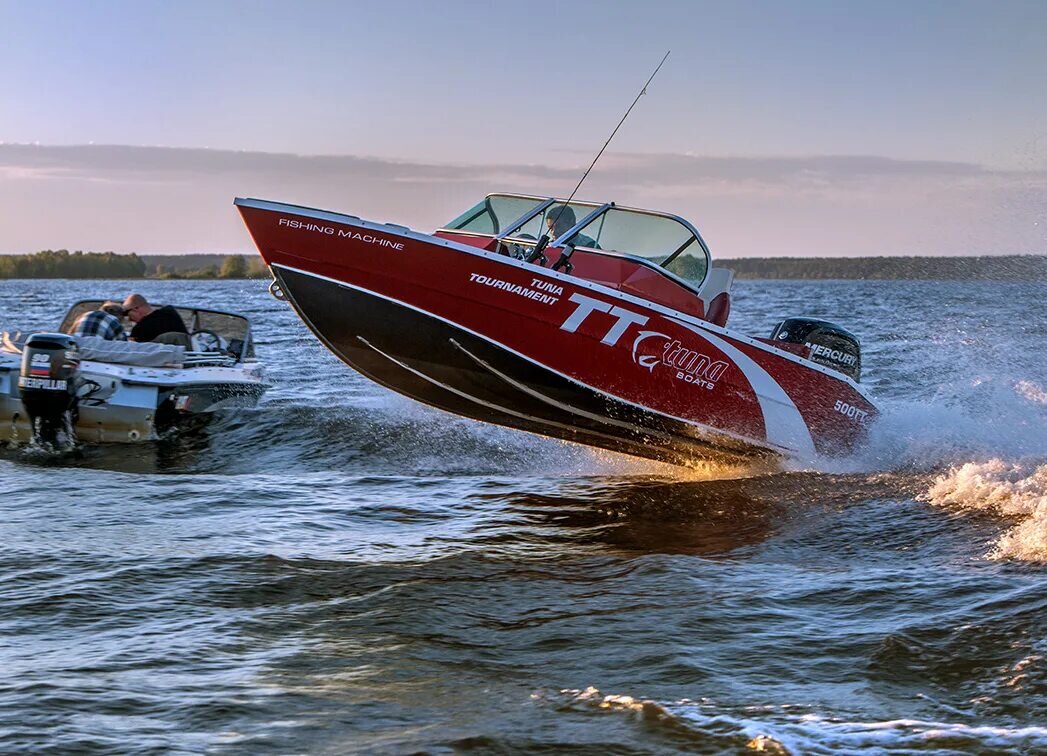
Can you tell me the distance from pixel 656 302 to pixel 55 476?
574 centimetres

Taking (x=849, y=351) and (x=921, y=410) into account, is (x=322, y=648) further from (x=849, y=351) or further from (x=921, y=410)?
(x=921, y=410)

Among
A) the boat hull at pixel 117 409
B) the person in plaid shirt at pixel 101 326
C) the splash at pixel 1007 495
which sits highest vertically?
the person in plaid shirt at pixel 101 326

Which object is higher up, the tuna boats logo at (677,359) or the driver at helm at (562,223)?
the driver at helm at (562,223)

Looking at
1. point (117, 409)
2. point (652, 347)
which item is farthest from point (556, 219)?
point (117, 409)

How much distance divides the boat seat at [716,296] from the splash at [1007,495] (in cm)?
234

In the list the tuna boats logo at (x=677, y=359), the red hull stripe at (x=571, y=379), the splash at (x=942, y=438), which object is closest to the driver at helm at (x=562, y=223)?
the tuna boats logo at (x=677, y=359)

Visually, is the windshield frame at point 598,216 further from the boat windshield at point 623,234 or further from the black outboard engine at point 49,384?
the black outboard engine at point 49,384

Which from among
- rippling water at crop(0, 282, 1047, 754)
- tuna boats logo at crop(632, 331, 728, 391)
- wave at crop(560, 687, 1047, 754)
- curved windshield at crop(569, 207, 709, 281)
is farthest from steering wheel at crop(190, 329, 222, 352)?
wave at crop(560, 687, 1047, 754)

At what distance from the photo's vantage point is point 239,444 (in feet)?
42.5

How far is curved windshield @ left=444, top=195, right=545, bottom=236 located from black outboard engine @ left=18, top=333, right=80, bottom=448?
13.7 ft

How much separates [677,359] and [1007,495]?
2.76 m

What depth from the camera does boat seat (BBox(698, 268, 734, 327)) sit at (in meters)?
10.1

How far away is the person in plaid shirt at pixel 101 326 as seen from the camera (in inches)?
512

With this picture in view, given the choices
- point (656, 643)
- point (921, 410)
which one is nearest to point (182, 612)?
point (656, 643)
